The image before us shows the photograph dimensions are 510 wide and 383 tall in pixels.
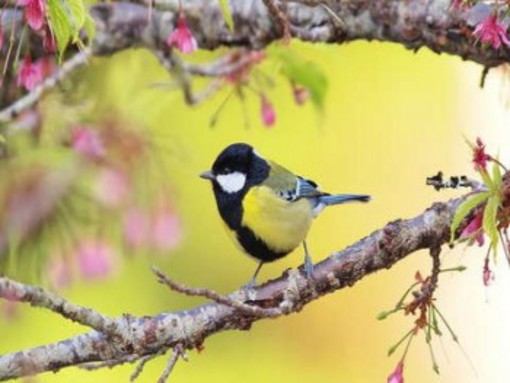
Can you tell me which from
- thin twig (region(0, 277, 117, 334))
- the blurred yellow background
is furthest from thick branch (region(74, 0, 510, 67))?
the blurred yellow background

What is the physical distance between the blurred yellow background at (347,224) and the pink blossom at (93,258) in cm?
78

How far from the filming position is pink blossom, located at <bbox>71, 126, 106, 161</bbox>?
237 centimetres

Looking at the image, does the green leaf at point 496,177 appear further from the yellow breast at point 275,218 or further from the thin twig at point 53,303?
the yellow breast at point 275,218

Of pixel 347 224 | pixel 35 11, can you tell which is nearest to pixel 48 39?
pixel 35 11

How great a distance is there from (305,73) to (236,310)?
1.97 feet

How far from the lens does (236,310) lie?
153cm

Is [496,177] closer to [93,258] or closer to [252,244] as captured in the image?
[252,244]

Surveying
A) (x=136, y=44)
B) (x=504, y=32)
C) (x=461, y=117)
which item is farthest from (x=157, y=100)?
(x=461, y=117)

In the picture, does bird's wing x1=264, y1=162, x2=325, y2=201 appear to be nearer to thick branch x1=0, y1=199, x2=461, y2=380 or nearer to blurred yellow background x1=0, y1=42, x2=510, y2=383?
thick branch x1=0, y1=199, x2=461, y2=380

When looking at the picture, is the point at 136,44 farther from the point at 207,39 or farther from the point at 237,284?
the point at 237,284

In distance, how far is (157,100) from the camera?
8.58 ft

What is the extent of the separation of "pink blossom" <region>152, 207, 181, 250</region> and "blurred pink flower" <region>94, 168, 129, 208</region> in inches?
2.7

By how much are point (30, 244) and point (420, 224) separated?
947 mm

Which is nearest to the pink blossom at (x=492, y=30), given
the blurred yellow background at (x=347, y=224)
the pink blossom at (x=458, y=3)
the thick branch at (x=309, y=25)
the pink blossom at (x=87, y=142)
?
the pink blossom at (x=458, y=3)
